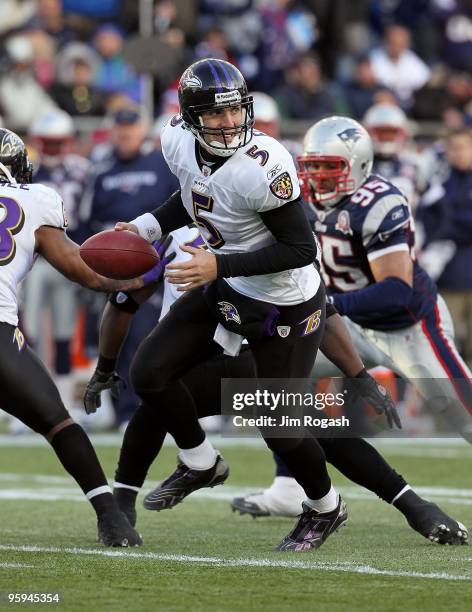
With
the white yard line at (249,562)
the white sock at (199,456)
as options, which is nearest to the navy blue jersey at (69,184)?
the white sock at (199,456)

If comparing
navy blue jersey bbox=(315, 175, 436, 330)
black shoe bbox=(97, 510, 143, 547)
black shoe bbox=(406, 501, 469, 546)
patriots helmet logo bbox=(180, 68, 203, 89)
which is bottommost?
black shoe bbox=(406, 501, 469, 546)

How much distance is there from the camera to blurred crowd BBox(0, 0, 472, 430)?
9.86m

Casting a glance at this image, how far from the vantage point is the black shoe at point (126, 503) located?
5.36 metres

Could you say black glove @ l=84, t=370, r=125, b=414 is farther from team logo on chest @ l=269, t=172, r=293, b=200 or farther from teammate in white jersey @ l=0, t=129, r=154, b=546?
team logo on chest @ l=269, t=172, r=293, b=200

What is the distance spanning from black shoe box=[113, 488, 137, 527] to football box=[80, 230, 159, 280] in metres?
1.00

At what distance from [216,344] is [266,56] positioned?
9103 mm

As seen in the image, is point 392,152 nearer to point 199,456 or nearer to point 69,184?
point 69,184

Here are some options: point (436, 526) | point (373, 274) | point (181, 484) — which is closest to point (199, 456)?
point (181, 484)

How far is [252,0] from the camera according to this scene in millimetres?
14156

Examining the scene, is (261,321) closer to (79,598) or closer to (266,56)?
(79,598)

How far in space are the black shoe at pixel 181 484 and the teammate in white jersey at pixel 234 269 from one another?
271 mm

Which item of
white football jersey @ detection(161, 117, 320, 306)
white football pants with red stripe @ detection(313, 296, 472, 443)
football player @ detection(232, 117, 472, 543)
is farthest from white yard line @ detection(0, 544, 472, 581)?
white football pants with red stripe @ detection(313, 296, 472, 443)

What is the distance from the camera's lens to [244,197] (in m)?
4.63

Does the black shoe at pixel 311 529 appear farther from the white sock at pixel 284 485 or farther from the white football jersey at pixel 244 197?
the white sock at pixel 284 485
